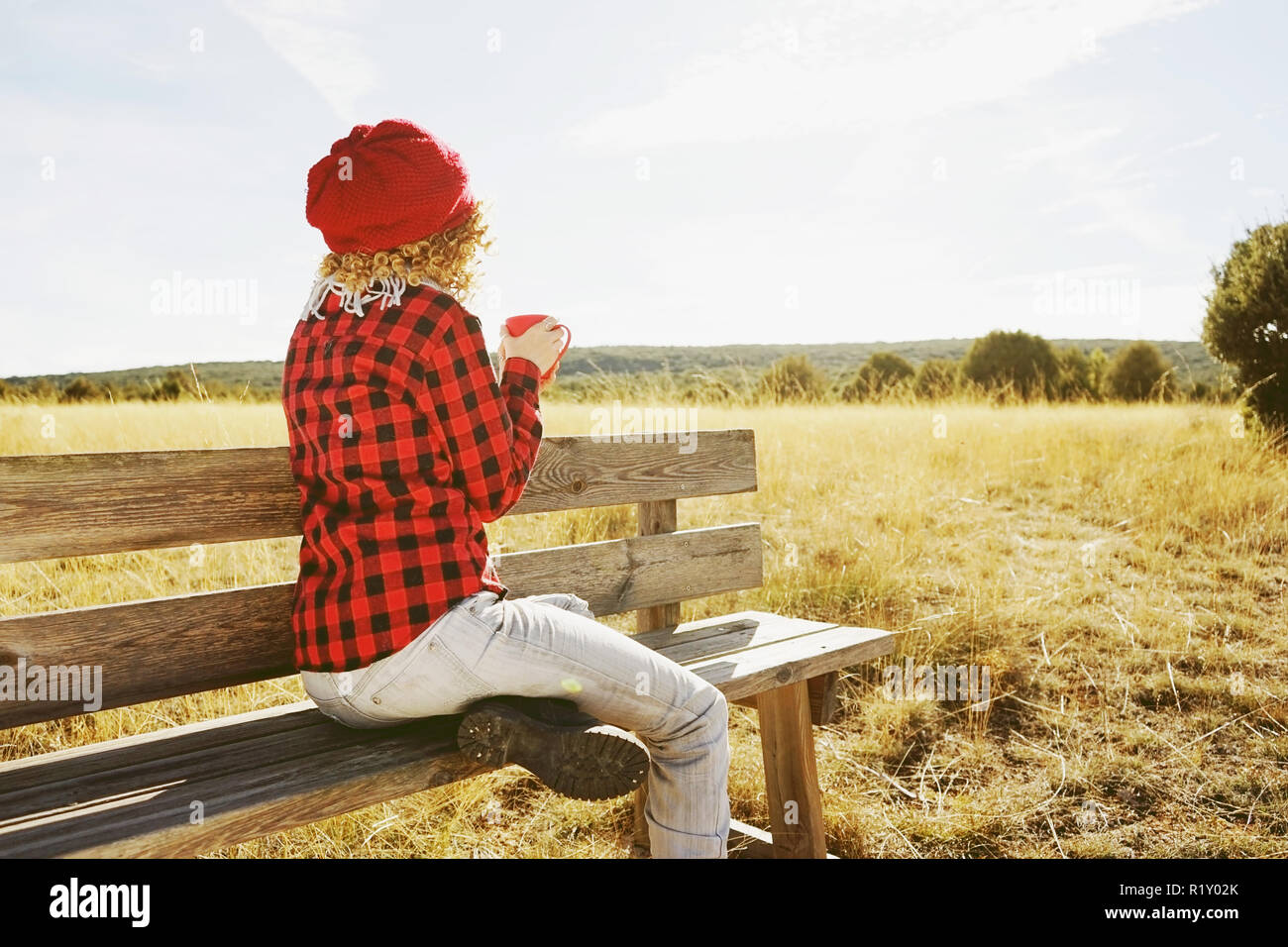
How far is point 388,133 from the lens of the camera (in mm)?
1904

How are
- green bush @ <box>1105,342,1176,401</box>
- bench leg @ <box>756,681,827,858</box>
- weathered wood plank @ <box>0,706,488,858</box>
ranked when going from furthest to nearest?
green bush @ <box>1105,342,1176,401</box>
bench leg @ <box>756,681,827,858</box>
weathered wood plank @ <box>0,706,488,858</box>

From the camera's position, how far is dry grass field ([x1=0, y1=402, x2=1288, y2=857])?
2959 mm

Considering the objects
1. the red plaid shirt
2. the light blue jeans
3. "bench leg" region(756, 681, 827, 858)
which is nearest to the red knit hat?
the red plaid shirt

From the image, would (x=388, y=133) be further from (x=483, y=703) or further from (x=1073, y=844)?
(x=1073, y=844)

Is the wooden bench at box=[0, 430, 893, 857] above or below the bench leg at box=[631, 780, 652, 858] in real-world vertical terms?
above

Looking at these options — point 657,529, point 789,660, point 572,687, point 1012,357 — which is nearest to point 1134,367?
point 1012,357

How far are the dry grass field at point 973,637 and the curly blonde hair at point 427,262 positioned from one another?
1579 millimetres

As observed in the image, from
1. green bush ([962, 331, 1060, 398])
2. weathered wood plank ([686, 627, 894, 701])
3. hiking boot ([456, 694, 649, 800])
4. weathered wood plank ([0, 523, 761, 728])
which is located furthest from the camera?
green bush ([962, 331, 1060, 398])

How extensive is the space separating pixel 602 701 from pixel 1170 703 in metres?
2.80

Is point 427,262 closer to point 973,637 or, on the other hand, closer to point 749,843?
point 749,843

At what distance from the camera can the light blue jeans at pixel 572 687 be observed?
1.80 metres

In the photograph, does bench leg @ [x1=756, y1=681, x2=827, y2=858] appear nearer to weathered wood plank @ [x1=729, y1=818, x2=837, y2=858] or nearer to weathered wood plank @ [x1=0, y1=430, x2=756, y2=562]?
weathered wood plank @ [x1=729, y1=818, x2=837, y2=858]

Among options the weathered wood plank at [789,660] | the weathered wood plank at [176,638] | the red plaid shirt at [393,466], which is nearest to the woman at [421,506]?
the red plaid shirt at [393,466]

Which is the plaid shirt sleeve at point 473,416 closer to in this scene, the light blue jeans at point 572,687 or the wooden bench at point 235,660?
the light blue jeans at point 572,687
